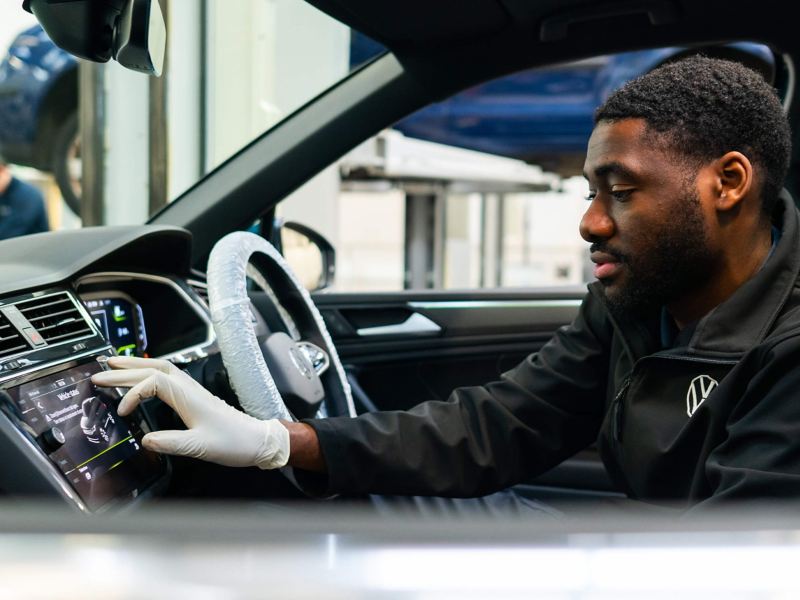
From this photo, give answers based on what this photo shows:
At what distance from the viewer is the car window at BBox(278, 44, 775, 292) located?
14.1 ft

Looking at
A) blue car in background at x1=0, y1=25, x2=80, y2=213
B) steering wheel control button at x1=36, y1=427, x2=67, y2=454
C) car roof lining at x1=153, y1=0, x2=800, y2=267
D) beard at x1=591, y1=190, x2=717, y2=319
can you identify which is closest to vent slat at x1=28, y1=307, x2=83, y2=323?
steering wheel control button at x1=36, y1=427, x2=67, y2=454

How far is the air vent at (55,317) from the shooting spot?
1.30 metres

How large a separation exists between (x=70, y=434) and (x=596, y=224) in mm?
752

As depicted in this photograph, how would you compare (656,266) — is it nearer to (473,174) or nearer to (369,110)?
(369,110)

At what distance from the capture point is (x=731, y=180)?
1.21 m

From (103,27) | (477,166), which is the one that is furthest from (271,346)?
(477,166)

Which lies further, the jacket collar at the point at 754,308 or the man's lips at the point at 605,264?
the man's lips at the point at 605,264

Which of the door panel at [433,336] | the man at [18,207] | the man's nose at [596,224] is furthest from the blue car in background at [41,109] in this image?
the man's nose at [596,224]

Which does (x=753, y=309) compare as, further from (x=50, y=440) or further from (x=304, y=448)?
(x=50, y=440)

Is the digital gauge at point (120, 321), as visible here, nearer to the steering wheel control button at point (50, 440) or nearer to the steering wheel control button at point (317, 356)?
the steering wheel control button at point (317, 356)

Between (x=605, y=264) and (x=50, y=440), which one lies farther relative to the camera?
(x=605, y=264)

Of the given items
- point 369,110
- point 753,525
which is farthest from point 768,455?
point 369,110

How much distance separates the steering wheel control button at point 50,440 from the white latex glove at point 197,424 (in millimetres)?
115

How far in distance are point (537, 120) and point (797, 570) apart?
4.86 m
